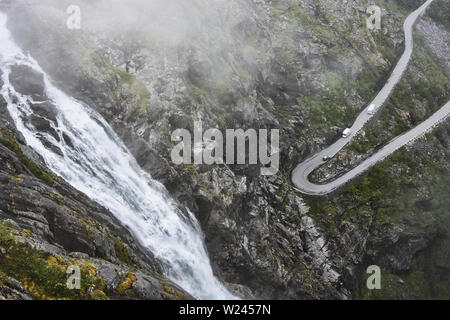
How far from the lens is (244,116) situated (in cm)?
6500

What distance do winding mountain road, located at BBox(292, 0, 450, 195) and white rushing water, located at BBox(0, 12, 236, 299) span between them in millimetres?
28464

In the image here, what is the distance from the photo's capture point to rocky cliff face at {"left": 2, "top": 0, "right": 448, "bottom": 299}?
2036 inches

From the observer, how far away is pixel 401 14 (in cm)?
11694

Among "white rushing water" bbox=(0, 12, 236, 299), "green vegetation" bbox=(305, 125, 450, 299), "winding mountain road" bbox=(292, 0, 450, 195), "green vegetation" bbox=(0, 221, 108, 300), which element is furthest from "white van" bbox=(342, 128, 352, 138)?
"green vegetation" bbox=(0, 221, 108, 300)

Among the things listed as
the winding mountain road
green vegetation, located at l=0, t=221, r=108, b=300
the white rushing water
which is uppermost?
the winding mountain road

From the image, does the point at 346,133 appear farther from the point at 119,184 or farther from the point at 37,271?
the point at 37,271

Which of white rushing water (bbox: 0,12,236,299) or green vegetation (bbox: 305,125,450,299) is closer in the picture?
white rushing water (bbox: 0,12,236,299)

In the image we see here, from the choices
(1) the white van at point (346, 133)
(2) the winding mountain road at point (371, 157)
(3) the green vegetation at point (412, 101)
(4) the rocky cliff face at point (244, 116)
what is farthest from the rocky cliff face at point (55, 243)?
(3) the green vegetation at point (412, 101)

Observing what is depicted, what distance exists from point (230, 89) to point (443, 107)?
183 feet

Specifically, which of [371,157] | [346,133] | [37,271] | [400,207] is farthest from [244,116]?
[37,271]

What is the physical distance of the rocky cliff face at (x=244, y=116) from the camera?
2036 inches

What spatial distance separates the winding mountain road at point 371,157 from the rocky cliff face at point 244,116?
1.82 metres

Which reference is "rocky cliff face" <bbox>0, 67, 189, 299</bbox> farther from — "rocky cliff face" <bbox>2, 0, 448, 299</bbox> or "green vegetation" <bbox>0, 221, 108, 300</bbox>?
"rocky cliff face" <bbox>2, 0, 448, 299</bbox>

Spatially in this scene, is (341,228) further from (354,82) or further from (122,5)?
(122,5)
